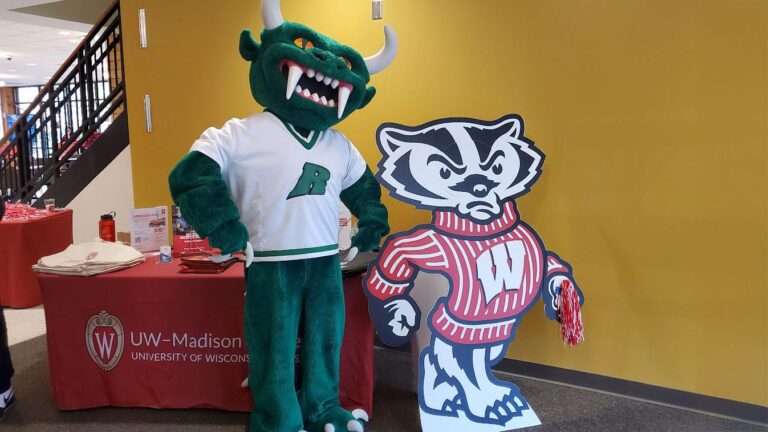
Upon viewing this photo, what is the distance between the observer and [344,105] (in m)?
1.86

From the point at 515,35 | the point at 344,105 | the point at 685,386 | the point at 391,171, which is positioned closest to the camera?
the point at 344,105

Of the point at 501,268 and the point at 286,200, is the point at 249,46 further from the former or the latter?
the point at 501,268

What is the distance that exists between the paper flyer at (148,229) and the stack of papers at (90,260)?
0.21 m

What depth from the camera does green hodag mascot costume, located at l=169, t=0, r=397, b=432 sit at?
1.73m

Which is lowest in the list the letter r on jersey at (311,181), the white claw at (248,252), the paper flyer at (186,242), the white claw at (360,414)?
the white claw at (360,414)

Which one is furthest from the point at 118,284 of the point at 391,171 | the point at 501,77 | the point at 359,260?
the point at 501,77

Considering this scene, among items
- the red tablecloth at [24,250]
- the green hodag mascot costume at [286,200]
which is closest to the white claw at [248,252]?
the green hodag mascot costume at [286,200]

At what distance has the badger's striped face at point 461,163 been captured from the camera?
2.07 m

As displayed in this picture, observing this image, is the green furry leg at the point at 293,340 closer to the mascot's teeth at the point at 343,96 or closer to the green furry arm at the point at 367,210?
the green furry arm at the point at 367,210

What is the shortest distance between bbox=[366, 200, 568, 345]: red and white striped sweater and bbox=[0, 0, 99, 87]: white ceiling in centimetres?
Result: 542

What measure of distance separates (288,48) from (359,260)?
97 centimetres

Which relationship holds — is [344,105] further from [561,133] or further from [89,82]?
[89,82]

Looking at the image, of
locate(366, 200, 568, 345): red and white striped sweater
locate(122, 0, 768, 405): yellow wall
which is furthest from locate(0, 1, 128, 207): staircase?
locate(366, 200, 568, 345): red and white striped sweater

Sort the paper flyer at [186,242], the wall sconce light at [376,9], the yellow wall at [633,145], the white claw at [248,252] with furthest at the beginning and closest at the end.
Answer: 1. the wall sconce light at [376,9]
2. the paper flyer at [186,242]
3. the yellow wall at [633,145]
4. the white claw at [248,252]
